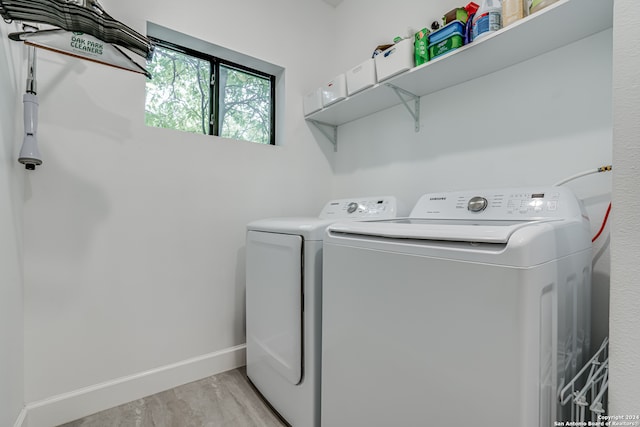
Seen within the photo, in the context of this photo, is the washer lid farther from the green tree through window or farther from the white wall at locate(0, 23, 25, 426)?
the green tree through window

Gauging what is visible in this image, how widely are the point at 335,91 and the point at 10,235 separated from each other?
1.79 metres

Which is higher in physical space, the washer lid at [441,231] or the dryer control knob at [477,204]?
the dryer control knob at [477,204]

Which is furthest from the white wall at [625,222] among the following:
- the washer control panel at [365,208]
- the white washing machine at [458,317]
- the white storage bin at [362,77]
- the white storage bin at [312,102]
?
the white storage bin at [312,102]

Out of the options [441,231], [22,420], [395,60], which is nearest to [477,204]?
[441,231]

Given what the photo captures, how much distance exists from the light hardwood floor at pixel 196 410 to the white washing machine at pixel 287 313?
0.24 feet

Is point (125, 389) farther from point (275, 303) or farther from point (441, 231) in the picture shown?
point (441, 231)

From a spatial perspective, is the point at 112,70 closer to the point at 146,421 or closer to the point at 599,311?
the point at 146,421

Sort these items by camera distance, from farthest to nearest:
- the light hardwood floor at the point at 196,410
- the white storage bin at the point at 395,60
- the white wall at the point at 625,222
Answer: the white storage bin at the point at 395,60 < the light hardwood floor at the point at 196,410 < the white wall at the point at 625,222

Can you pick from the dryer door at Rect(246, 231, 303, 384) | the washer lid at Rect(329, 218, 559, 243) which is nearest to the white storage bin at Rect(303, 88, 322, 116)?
the dryer door at Rect(246, 231, 303, 384)

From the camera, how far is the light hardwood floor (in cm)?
142

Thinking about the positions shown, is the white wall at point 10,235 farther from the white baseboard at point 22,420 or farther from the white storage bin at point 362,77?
the white storage bin at point 362,77

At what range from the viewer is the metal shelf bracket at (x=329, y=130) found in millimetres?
2399

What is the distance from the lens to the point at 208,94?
2072mm

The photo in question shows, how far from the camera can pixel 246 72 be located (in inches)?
87.9
